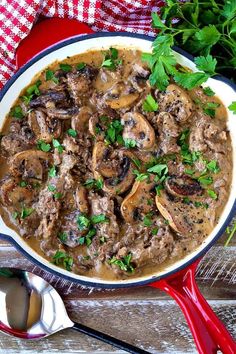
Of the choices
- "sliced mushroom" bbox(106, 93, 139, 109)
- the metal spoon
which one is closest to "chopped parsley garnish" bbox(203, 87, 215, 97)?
"sliced mushroom" bbox(106, 93, 139, 109)

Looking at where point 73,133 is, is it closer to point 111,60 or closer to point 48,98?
point 48,98

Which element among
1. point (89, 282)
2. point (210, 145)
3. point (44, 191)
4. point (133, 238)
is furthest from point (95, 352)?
point (210, 145)

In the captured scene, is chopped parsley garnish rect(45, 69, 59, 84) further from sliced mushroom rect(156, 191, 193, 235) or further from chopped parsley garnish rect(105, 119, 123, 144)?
sliced mushroom rect(156, 191, 193, 235)

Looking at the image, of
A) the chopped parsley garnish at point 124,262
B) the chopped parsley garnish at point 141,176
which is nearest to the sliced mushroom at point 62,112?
the chopped parsley garnish at point 141,176

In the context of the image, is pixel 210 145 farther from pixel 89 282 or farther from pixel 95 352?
pixel 95 352


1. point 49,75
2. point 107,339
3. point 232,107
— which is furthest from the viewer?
point 107,339

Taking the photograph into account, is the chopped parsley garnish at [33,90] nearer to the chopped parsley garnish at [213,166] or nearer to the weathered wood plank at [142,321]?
the chopped parsley garnish at [213,166]

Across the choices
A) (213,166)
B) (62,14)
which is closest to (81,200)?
(213,166)
